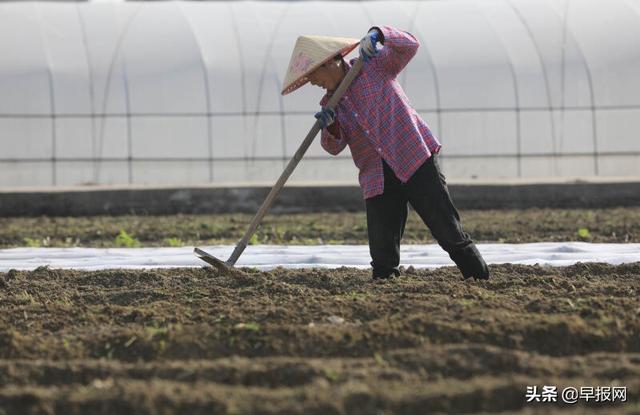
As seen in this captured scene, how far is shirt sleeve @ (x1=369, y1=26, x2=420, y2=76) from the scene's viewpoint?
541 centimetres

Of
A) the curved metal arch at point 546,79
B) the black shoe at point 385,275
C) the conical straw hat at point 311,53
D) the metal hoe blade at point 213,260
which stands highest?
the curved metal arch at point 546,79

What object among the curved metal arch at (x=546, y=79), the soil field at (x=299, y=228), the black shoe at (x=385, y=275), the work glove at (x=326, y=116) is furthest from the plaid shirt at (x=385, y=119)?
the curved metal arch at (x=546, y=79)

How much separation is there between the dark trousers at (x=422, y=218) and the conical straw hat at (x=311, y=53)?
657 millimetres

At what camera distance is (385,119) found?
5508 millimetres

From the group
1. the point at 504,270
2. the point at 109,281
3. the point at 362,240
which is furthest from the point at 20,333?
the point at 362,240

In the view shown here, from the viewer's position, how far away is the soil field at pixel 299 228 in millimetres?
8805

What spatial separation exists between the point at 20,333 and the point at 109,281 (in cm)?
164

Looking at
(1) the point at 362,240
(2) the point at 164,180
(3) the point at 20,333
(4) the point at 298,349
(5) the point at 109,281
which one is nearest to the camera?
(4) the point at 298,349

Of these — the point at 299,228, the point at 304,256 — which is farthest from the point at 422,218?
the point at 299,228

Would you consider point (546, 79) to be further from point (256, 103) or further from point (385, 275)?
point (385, 275)

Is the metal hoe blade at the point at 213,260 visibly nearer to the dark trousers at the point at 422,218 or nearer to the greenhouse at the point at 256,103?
the dark trousers at the point at 422,218

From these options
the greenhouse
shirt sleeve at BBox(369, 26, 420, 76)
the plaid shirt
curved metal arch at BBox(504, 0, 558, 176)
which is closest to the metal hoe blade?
the plaid shirt

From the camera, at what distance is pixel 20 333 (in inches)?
172

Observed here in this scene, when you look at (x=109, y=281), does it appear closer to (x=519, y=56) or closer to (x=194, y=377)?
(x=194, y=377)
